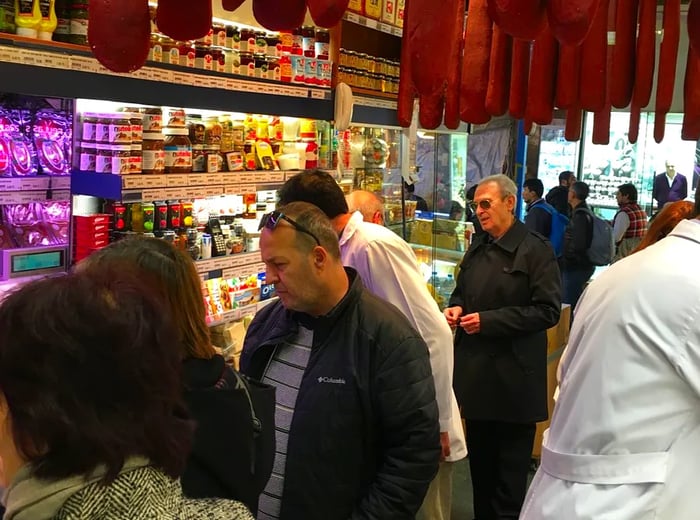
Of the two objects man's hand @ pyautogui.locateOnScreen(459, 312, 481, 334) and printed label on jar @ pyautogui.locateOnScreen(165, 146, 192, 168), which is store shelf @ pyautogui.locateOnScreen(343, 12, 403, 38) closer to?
printed label on jar @ pyautogui.locateOnScreen(165, 146, 192, 168)

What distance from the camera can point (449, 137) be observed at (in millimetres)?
6879


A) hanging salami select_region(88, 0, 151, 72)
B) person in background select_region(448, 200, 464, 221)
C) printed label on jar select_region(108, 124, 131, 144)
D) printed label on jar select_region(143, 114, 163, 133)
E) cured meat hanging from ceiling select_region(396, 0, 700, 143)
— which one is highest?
cured meat hanging from ceiling select_region(396, 0, 700, 143)

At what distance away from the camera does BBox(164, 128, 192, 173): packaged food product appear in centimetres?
356

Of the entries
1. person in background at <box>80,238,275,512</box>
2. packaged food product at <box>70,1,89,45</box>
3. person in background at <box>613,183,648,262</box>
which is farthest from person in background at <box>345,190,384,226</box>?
person in background at <box>613,183,648,262</box>

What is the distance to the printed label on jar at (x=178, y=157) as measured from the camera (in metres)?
3.55

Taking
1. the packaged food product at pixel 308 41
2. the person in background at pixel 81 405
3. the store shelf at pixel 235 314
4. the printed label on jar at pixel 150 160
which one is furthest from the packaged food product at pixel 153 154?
the person in background at pixel 81 405

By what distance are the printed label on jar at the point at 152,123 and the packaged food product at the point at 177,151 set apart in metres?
0.09

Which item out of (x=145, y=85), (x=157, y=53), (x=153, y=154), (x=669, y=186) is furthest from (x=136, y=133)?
(x=669, y=186)

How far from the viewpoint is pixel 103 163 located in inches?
127

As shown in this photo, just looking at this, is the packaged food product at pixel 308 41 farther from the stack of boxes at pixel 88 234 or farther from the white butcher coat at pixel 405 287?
the stack of boxes at pixel 88 234

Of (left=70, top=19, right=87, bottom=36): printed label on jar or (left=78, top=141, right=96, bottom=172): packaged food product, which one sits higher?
(left=70, top=19, right=87, bottom=36): printed label on jar

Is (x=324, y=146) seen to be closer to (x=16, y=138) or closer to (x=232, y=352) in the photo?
(x=232, y=352)

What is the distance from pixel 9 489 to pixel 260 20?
102 cm

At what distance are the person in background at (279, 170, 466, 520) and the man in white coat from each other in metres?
1.47
